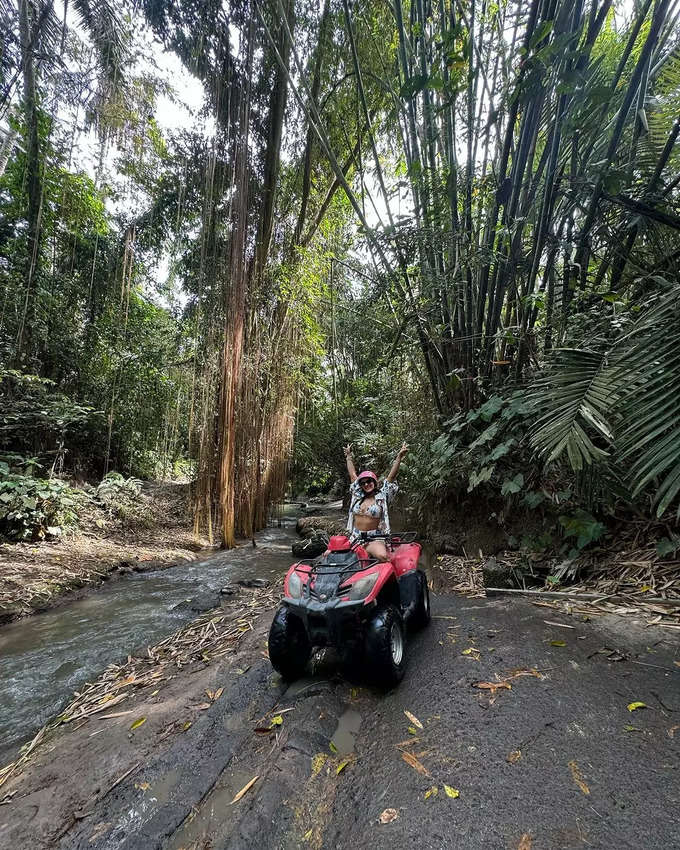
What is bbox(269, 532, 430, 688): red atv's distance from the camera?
5.71 ft

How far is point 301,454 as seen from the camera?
10.1 m

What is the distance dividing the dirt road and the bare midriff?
40.5 inches

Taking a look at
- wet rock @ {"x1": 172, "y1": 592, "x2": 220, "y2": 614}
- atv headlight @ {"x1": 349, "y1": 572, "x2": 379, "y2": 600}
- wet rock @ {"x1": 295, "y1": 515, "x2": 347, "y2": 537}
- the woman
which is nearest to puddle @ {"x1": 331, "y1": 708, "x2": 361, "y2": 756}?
atv headlight @ {"x1": 349, "y1": 572, "x2": 379, "y2": 600}

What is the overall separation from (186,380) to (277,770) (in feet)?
28.2

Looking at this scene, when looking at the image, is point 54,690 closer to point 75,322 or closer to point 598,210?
point 598,210

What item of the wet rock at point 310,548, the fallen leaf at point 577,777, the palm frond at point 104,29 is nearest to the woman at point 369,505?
the fallen leaf at point 577,777

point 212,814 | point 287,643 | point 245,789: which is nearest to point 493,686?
point 287,643

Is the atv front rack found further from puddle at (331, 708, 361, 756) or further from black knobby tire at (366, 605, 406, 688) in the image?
puddle at (331, 708, 361, 756)

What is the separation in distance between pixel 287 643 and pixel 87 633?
105 inches

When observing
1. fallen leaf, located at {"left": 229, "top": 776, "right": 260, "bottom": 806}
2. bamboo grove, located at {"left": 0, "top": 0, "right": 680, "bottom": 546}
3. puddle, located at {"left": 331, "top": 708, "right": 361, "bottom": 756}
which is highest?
bamboo grove, located at {"left": 0, "top": 0, "right": 680, "bottom": 546}

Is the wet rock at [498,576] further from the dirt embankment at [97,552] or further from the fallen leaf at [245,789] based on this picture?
the dirt embankment at [97,552]

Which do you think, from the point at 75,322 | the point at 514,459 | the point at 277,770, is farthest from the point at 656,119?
the point at 75,322

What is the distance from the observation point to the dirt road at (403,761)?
3.45ft

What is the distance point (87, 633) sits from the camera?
343 centimetres
